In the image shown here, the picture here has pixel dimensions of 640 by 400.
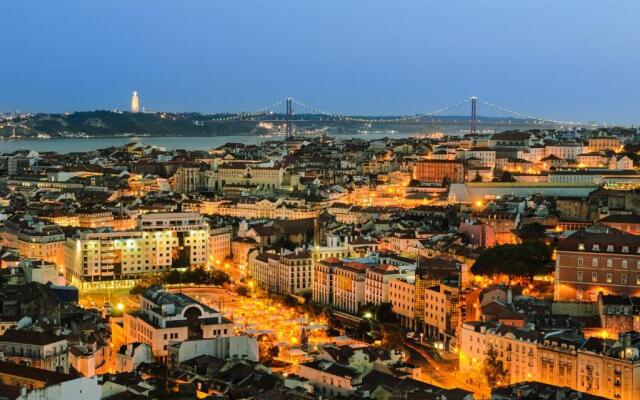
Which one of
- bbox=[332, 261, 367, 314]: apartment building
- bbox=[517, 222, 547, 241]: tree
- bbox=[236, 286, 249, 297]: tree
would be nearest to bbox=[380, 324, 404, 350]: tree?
bbox=[332, 261, 367, 314]: apartment building

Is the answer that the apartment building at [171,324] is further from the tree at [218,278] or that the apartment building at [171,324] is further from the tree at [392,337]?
the tree at [218,278]

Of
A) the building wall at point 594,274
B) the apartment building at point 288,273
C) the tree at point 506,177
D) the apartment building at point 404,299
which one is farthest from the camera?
the tree at point 506,177

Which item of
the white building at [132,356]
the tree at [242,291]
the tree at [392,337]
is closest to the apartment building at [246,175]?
the tree at [242,291]

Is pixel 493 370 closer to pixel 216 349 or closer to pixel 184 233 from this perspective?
pixel 216 349

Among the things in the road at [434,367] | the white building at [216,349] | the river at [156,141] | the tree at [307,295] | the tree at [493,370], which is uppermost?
the white building at [216,349]

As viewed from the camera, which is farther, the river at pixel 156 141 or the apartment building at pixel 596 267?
the river at pixel 156 141

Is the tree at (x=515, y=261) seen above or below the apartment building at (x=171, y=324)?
above

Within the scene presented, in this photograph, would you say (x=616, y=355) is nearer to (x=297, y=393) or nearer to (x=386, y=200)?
(x=297, y=393)
